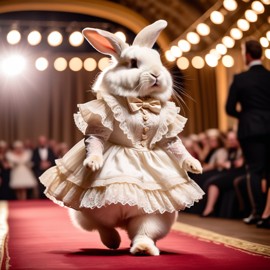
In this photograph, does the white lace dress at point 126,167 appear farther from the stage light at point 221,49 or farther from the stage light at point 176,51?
the stage light at point 176,51

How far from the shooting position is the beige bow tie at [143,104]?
3.62 m

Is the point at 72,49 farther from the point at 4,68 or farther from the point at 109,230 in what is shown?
the point at 109,230

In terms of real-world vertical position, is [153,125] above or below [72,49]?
below

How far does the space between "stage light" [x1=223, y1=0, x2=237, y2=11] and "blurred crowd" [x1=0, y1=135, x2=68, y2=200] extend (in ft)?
23.3

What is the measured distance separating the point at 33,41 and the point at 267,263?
10.3 m

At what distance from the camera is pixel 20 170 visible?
51.7ft

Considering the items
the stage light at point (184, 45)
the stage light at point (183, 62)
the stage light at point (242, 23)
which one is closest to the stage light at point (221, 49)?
the stage light at point (184, 45)

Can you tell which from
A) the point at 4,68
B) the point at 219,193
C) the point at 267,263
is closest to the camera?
the point at 267,263

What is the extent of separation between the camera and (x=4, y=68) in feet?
52.6

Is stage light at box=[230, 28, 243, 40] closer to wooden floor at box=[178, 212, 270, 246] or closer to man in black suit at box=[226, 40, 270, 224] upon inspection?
wooden floor at box=[178, 212, 270, 246]

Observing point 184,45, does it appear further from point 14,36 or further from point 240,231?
point 240,231

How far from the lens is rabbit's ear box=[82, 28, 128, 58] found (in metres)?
3.77

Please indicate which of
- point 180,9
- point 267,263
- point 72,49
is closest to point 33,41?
point 180,9

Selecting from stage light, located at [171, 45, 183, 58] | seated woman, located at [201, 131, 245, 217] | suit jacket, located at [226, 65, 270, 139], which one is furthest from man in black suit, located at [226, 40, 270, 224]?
stage light, located at [171, 45, 183, 58]
